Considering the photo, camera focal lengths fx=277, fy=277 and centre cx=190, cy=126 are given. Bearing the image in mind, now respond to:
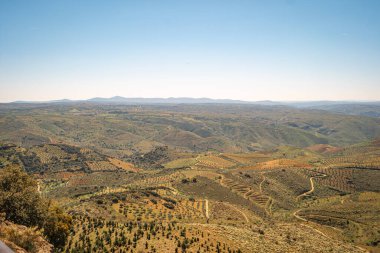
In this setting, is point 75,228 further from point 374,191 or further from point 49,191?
point 374,191

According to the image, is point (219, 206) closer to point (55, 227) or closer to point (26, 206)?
point (55, 227)

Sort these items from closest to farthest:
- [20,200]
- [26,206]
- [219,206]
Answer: [20,200] < [26,206] < [219,206]

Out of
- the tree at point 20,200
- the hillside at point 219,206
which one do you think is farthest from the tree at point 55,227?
the hillside at point 219,206

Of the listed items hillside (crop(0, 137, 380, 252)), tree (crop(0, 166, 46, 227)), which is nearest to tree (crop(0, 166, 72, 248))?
tree (crop(0, 166, 46, 227))

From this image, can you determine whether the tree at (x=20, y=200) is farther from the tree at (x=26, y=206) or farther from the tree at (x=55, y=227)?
the tree at (x=55, y=227)

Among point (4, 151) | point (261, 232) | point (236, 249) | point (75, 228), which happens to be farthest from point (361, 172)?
point (4, 151)

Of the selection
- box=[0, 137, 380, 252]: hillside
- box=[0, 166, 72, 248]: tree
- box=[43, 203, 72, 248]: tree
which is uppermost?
box=[0, 166, 72, 248]: tree

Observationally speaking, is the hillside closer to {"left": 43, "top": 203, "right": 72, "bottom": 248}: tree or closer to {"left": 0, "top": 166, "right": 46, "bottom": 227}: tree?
{"left": 43, "top": 203, "right": 72, "bottom": 248}: tree

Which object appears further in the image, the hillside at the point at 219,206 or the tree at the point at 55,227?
the hillside at the point at 219,206

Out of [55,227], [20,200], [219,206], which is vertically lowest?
[219,206]

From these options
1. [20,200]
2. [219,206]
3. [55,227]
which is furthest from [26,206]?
[219,206]

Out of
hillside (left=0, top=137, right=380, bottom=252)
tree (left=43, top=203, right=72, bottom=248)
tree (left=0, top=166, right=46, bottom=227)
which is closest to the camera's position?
tree (left=0, top=166, right=46, bottom=227)
